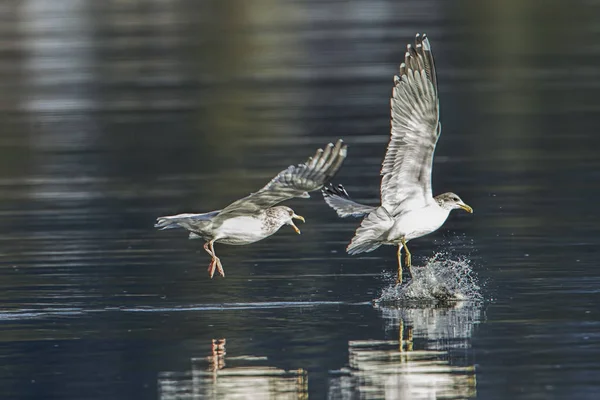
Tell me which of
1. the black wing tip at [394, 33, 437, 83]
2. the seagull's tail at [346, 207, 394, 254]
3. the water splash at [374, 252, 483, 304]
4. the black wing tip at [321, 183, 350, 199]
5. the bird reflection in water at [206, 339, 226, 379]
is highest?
the black wing tip at [394, 33, 437, 83]

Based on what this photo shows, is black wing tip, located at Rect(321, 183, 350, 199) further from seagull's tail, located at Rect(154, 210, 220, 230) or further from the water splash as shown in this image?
seagull's tail, located at Rect(154, 210, 220, 230)

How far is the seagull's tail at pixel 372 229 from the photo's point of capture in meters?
14.9

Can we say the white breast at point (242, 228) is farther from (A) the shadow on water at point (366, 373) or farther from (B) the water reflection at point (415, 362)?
(A) the shadow on water at point (366, 373)

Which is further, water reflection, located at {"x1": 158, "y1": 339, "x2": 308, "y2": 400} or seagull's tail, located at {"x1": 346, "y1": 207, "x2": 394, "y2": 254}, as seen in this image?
seagull's tail, located at {"x1": 346, "y1": 207, "x2": 394, "y2": 254}

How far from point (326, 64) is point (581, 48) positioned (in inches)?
256

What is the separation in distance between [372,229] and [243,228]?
1241 millimetres

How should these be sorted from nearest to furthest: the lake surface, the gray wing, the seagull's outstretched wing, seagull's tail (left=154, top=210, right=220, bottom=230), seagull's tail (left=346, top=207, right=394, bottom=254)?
the lake surface, the seagull's outstretched wing, seagull's tail (left=154, top=210, right=220, bottom=230), the gray wing, seagull's tail (left=346, top=207, right=394, bottom=254)

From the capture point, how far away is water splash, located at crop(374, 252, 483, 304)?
47.6ft

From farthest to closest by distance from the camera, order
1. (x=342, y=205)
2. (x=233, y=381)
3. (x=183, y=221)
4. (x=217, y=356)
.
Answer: (x=342, y=205), (x=183, y=221), (x=217, y=356), (x=233, y=381)

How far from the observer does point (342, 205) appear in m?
15.4

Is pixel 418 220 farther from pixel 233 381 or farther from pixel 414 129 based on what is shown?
pixel 233 381

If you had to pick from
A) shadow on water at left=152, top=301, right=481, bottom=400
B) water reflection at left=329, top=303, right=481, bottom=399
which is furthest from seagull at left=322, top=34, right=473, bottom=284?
shadow on water at left=152, top=301, right=481, bottom=400

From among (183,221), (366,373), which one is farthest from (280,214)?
(366,373)

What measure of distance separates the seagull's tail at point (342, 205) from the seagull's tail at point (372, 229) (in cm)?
16
